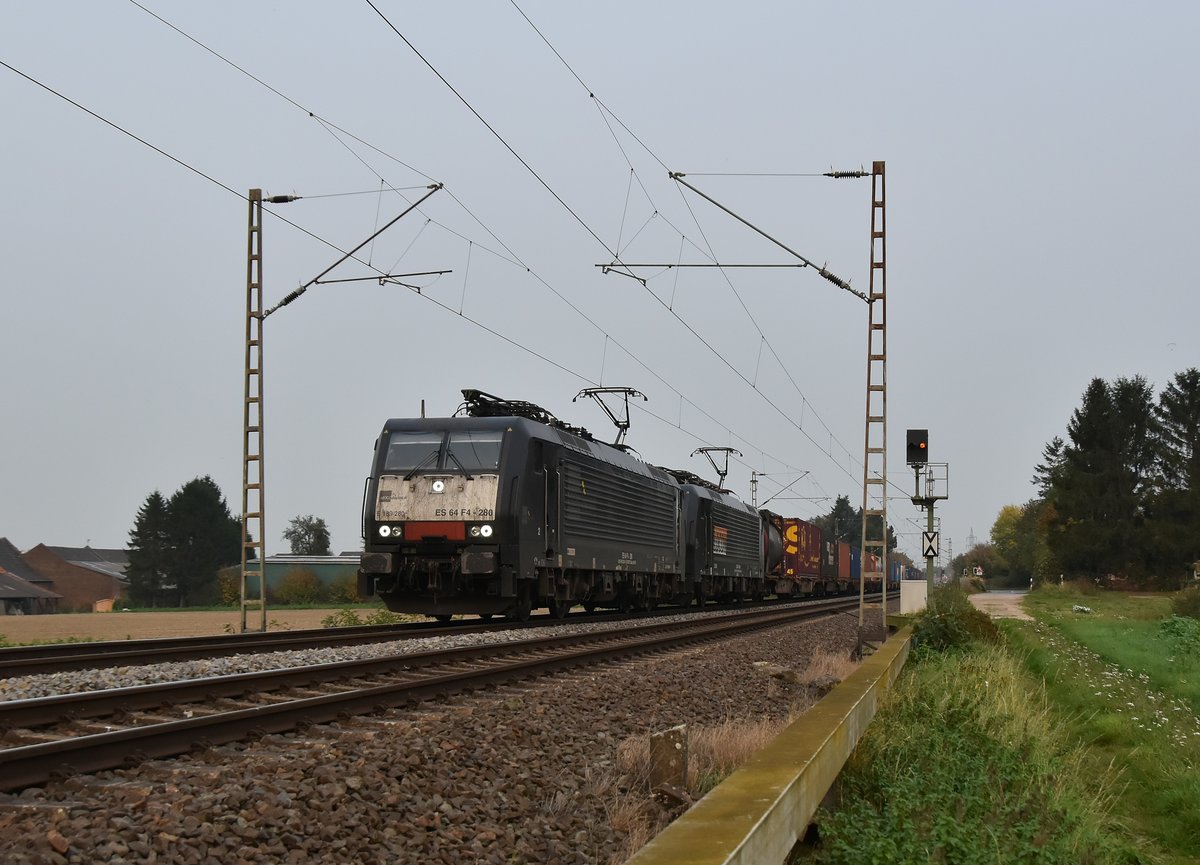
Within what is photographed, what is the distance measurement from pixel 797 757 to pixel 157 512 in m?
85.5

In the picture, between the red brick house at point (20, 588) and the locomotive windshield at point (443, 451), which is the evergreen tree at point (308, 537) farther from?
the locomotive windshield at point (443, 451)

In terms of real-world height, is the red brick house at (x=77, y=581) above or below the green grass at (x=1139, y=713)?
below

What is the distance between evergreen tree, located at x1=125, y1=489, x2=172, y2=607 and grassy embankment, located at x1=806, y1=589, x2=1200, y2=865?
74.2 metres

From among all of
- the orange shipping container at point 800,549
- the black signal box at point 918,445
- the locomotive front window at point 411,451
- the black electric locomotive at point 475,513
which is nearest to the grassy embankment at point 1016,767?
the black signal box at point 918,445

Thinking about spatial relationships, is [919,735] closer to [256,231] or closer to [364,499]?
[364,499]

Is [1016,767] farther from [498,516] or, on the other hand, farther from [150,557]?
[150,557]

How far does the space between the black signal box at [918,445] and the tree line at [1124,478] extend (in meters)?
51.8

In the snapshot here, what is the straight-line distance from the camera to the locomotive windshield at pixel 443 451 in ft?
61.3

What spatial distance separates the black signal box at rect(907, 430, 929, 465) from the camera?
21.6m

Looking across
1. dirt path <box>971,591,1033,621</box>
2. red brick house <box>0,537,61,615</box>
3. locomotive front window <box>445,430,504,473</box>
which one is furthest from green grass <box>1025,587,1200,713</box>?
red brick house <box>0,537,61,615</box>

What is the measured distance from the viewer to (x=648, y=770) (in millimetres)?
7242

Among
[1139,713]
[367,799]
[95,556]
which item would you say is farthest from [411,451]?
[95,556]

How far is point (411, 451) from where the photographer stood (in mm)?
19172

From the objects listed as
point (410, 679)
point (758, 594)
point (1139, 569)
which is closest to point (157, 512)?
point (758, 594)
